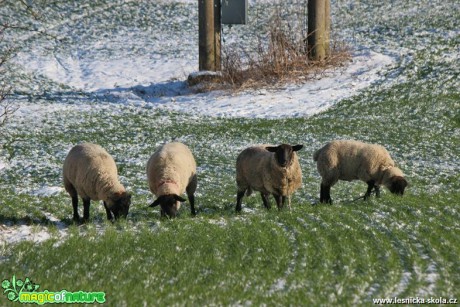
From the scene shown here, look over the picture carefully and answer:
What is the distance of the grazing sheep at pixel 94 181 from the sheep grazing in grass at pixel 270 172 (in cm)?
258

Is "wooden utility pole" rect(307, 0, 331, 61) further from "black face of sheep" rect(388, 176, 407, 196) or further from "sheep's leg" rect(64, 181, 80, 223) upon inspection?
"sheep's leg" rect(64, 181, 80, 223)

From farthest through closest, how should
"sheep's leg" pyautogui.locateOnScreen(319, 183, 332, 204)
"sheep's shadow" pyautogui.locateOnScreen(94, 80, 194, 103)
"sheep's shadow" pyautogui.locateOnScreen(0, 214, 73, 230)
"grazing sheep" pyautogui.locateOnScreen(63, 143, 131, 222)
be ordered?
"sheep's shadow" pyautogui.locateOnScreen(94, 80, 194, 103) < "sheep's leg" pyautogui.locateOnScreen(319, 183, 332, 204) < "grazing sheep" pyautogui.locateOnScreen(63, 143, 131, 222) < "sheep's shadow" pyautogui.locateOnScreen(0, 214, 73, 230)

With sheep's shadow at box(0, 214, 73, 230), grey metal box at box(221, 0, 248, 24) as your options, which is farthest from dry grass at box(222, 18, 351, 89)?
sheep's shadow at box(0, 214, 73, 230)

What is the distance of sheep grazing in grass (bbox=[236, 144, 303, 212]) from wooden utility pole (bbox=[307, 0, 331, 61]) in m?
18.5

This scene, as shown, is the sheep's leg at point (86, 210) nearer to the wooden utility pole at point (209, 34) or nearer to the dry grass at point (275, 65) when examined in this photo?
the dry grass at point (275, 65)

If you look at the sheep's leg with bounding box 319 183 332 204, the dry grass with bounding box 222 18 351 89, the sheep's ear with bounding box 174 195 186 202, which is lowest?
the sheep's leg with bounding box 319 183 332 204

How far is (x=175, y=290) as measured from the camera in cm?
786

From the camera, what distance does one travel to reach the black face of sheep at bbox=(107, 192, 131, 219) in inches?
474

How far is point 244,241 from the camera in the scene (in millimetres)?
10047

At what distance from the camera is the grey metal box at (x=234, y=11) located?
3116 centimetres

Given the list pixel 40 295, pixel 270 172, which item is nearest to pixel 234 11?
pixel 270 172

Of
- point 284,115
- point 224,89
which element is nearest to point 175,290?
point 284,115

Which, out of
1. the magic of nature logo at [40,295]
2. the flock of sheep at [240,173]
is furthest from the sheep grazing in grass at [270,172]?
the magic of nature logo at [40,295]

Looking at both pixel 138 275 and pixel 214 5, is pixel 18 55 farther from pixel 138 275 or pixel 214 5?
pixel 138 275
